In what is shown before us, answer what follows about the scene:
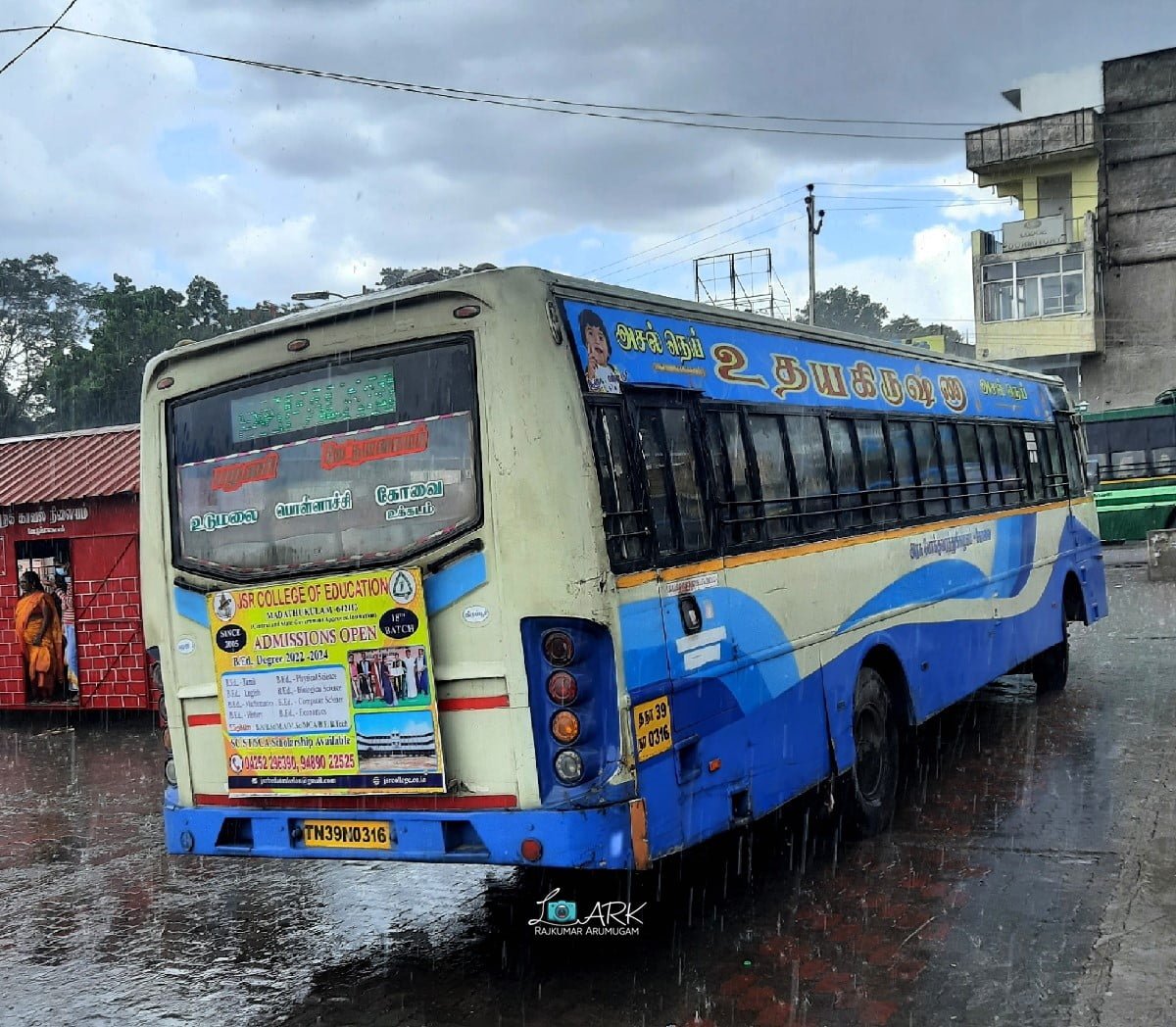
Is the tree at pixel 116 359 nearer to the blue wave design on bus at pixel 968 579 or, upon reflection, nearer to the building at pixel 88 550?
the building at pixel 88 550

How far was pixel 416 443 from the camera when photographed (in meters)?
5.43

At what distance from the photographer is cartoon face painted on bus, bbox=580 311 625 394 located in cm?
530

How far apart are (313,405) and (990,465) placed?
6.38 metres

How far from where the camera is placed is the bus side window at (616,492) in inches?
205

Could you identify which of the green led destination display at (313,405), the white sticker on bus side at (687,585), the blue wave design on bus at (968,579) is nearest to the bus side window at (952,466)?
the blue wave design on bus at (968,579)

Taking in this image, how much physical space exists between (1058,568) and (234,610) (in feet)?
28.0

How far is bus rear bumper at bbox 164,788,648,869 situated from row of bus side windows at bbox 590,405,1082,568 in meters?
1.06

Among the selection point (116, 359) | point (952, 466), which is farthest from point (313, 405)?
point (116, 359)

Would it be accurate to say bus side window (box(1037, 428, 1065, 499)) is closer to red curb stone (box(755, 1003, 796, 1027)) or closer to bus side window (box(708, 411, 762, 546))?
bus side window (box(708, 411, 762, 546))

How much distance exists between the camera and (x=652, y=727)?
521 cm

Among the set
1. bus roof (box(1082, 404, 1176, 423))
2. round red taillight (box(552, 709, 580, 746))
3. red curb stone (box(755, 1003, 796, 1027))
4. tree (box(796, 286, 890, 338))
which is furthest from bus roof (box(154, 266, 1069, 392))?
tree (box(796, 286, 890, 338))

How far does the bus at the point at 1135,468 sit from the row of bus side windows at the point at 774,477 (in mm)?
22340

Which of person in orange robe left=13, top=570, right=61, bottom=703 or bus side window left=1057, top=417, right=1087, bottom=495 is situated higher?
bus side window left=1057, top=417, right=1087, bottom=495

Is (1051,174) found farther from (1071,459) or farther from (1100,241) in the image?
(1071,459)
